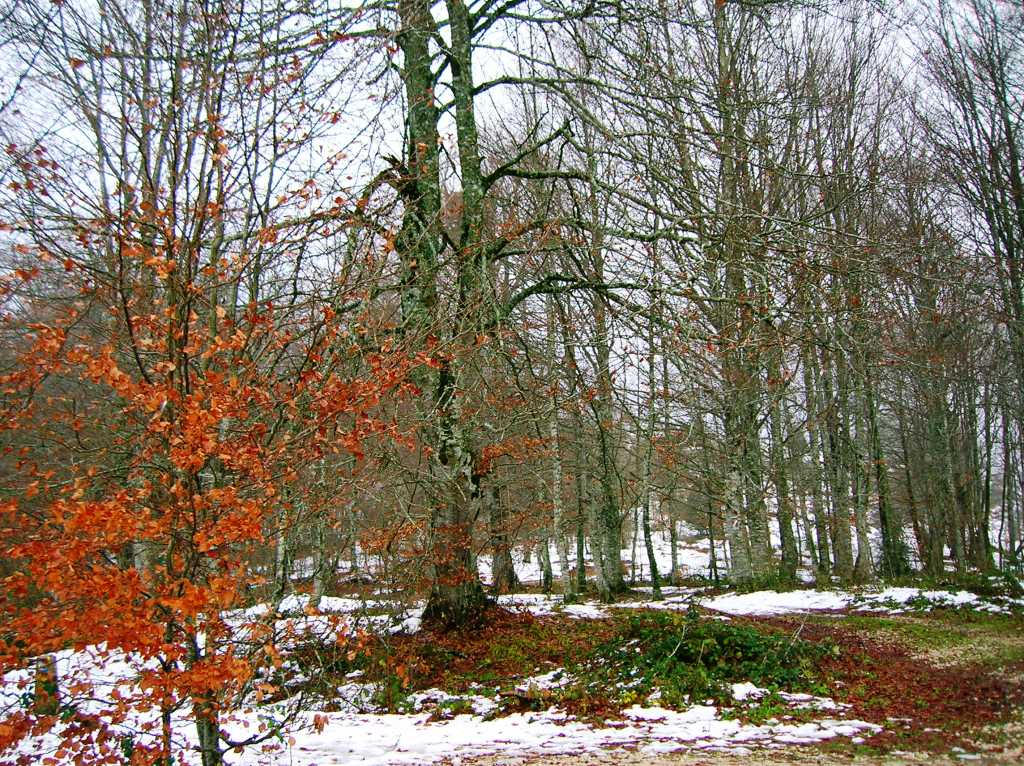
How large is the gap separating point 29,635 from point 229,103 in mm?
2910

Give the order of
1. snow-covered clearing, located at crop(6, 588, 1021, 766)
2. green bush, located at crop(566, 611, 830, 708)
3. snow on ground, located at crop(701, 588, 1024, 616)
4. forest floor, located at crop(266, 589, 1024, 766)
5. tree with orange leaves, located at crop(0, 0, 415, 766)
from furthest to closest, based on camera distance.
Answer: snow on ground, located at crop(701, 588, 1024, 616), green bush, located at crop(566, 611, 830, 708), snow-covered clearing, located at crop(6, 588, 1021, 766), forest floor, located at crop(266, 589, 1024, 766), tree with orange leaves, located at crop(0, 0, 415, 766)

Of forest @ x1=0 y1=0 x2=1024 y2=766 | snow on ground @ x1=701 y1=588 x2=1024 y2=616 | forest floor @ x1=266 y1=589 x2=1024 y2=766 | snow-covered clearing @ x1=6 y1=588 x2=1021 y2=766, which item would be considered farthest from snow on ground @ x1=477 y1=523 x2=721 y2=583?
snow-covered clearing @ x1=6 y1=588 x2=1021 y2=766

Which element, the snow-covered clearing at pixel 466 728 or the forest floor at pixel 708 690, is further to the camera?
the snow-covered clearing at pixel 466 728

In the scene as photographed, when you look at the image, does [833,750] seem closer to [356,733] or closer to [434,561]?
[356,733]

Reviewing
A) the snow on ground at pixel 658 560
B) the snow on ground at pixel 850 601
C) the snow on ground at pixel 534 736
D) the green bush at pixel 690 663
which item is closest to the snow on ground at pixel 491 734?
the snow on ground at pixel 534 736

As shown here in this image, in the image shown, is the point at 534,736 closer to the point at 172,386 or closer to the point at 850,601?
the point at 172,386

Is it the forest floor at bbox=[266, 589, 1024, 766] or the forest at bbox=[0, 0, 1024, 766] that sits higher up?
the forest at bbox=[0, 0, 1024, 766]

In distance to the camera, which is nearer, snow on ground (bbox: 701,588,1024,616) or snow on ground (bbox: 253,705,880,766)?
snow on ground (bbox: 253,705,880,766)

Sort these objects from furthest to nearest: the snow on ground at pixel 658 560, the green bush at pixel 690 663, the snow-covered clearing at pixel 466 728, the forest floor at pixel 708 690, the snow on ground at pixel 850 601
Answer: the snow on ground at pixel 658 560 → the snow on ground at pixel 850 601 → the green bush at pixel 690 663 → the snow-covered clearing at pixel 466 728 → the forest floor at pixel 708 690

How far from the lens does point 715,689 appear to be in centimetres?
619

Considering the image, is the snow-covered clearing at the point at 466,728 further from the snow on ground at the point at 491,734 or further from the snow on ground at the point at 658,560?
the snow on ground at the point at 658,560

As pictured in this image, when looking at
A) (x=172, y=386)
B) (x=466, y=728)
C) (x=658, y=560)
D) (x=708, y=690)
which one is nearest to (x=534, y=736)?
(x=466, y=728)

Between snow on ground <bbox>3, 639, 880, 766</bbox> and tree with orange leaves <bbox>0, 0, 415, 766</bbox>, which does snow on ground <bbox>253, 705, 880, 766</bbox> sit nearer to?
snow on ground <bbox>3, 639, 880, 766</bbox>

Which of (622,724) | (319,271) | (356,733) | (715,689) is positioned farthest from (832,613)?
(319,271)
